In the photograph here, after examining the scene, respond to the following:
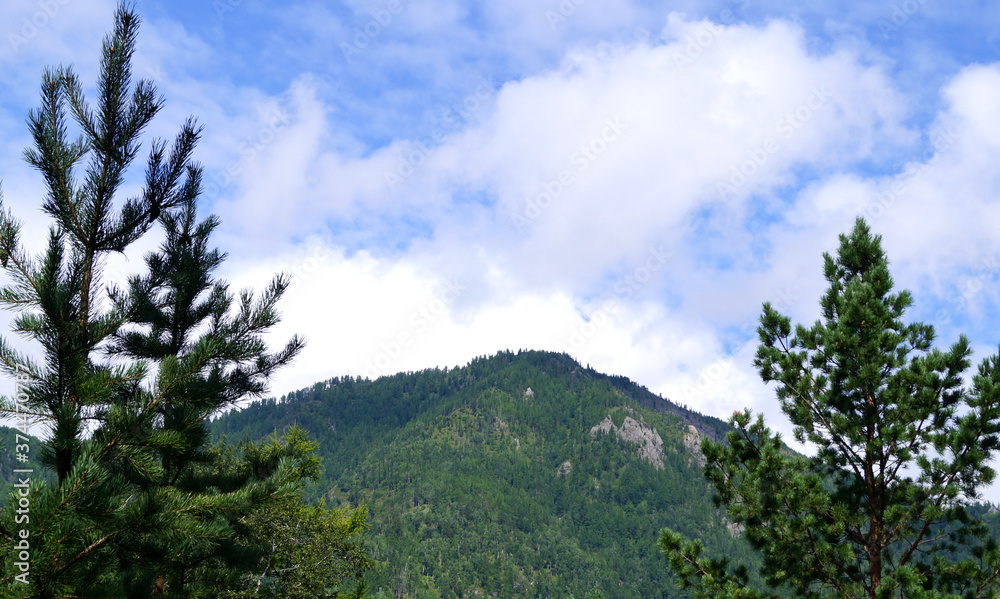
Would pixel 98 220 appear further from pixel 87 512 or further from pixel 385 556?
pixel 385 556

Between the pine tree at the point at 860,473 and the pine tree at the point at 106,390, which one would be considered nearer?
the pine tree at the point at 106,390

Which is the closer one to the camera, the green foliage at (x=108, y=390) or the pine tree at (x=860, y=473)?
the green foliage at (x=108, y=390)

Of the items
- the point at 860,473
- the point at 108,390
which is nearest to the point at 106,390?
the point at 108,390

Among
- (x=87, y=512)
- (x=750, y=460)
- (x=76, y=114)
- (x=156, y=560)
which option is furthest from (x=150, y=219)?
(x=750, y=460)

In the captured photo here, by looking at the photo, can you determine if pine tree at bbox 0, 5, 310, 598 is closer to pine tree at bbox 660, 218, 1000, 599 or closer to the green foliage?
the green foliage

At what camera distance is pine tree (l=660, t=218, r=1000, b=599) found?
10.3m

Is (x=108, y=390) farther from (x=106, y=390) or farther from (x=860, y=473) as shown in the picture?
(x=860, y=473)

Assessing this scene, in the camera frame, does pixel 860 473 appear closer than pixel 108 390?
No

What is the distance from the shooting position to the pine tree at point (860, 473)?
1032 centimetres

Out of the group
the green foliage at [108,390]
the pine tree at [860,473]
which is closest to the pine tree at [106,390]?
the green foliage at [108,390]

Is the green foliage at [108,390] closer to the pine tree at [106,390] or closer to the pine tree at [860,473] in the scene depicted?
the pine tree at [106,390]

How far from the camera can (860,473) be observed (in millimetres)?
11508

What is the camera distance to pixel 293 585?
16609mm

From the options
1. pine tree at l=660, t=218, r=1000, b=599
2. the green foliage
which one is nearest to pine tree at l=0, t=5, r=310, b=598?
the green foliage
